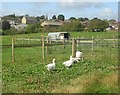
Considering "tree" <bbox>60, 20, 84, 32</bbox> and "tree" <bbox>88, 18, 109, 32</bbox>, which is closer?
"tree" <bbox>88, 18, 109, 32</bbox>

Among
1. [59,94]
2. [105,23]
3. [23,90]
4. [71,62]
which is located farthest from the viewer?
[105,23]

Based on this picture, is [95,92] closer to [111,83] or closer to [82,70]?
[111,83]

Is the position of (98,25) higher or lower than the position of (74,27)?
higher

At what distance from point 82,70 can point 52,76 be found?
1.98m

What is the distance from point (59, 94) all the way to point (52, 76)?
403cm

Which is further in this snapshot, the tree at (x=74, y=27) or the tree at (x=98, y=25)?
the tree at (x=74, y=27)

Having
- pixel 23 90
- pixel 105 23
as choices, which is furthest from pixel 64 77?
pixel 105 23

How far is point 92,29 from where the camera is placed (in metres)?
87.1

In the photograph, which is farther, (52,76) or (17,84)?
(52,76)

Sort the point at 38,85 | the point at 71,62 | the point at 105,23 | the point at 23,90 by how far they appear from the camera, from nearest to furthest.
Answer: the point at 23,90, the point at 38,85, the point at 71,62, the point at 105,23

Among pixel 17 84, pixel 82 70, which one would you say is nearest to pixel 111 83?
pixel 17 84

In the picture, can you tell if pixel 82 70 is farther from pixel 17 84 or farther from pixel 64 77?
pixel 17 84

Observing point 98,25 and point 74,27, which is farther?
point 74,27

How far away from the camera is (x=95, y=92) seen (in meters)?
8.73
